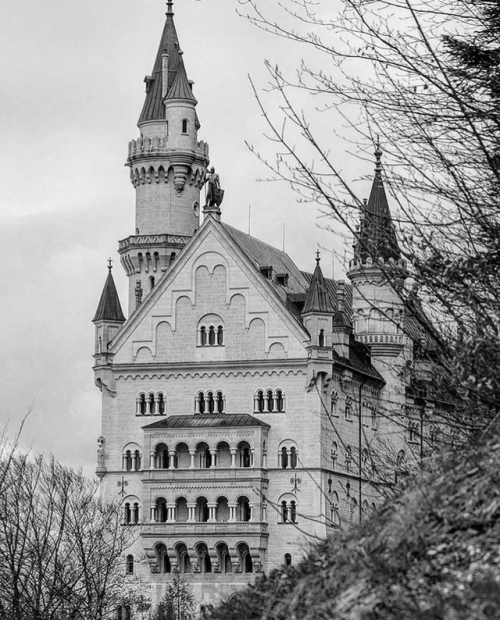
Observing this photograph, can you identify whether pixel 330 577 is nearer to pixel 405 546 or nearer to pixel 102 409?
pixel 405 546

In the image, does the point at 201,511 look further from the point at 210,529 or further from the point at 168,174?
the point at 168,174

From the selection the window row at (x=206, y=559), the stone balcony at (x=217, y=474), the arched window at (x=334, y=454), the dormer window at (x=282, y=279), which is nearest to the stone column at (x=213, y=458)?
the stone balcony at (x=217, y=474)

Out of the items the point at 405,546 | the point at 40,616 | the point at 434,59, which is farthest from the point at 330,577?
the point at 40,616

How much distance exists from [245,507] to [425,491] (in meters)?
78.5

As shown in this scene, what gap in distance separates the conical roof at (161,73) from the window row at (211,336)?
55.4 ft

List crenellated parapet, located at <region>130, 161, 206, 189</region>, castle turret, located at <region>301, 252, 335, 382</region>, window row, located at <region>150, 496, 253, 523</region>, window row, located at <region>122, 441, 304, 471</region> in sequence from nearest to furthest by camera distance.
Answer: window row, located at <region>150, 496, 253, 523</region>
window row, located at <region>122, 441, 304, 471</region>
castle turret, located at <region>301, 252, 335, 382</region>
crenellated parapet, located at <region>130, 161, 206, 189</region>

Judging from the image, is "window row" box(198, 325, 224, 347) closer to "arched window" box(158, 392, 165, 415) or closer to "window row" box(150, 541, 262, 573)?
"arched window" box(158, 392, 165, 415)

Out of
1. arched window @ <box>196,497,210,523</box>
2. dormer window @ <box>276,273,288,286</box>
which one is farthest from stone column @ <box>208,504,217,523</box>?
dormer window @ <box>276,273,288,286</box>

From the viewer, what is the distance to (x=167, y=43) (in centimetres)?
10788

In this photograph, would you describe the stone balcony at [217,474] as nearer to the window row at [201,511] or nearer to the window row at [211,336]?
the window row at [201,511]

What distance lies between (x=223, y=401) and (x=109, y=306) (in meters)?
10.3

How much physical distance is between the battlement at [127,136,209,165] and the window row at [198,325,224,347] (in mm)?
14175

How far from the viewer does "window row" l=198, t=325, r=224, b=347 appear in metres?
95.9

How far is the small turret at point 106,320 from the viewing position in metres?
98.9
